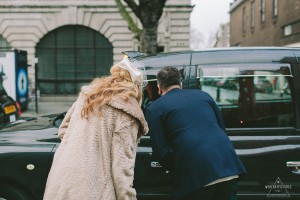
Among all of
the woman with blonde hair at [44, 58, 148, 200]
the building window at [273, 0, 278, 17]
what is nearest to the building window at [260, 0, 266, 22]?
the building window at [273, 0, 278, 17]

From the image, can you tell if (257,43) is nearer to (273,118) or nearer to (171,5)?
(171,5)

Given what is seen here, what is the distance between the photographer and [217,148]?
8.65ft

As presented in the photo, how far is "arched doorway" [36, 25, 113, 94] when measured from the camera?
21.9 meters

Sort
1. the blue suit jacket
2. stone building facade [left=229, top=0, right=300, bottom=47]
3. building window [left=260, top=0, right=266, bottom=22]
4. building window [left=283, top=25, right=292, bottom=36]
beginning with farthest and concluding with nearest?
1. building window [left=260, top=0, right=266, bottom=22]
2. building window [left=283, top=25, right=292, bottom=36]
3. stone building facade [left=229, top=0, right=300, bottom=47]
4. the blue suit jacket

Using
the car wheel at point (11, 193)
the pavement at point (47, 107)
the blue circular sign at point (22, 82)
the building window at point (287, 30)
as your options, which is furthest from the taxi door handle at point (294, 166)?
the building window at point (287, 30)

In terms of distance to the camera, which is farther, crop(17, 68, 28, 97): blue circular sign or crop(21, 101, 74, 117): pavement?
crop(21, 101, 74, 117): pavement

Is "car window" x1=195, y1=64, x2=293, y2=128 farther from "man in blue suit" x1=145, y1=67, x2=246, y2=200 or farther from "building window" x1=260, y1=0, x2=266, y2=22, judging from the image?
"building window" x1=260, y1=0, x2=266, y2=22

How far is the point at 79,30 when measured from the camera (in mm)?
21969

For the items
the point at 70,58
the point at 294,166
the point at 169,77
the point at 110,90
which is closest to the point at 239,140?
the point at 294,166

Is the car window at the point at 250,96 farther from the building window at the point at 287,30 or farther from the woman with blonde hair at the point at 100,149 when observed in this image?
the building window at the point at 287,30

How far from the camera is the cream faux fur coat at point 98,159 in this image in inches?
86.4
